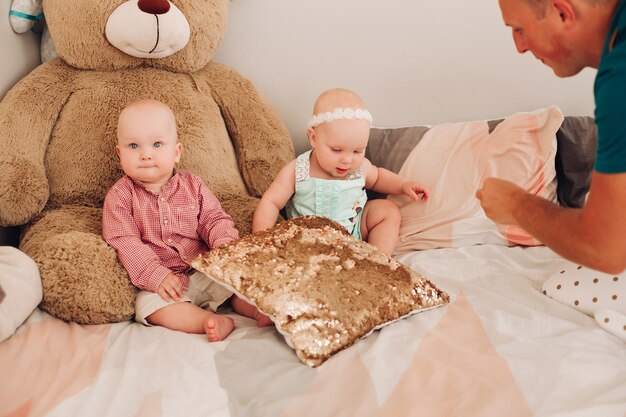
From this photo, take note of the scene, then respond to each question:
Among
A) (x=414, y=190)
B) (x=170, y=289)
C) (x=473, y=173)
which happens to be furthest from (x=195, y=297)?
(x=473, y=173)

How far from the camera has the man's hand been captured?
3.31ft

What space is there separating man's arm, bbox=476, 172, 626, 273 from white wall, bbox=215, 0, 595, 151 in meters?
0.87

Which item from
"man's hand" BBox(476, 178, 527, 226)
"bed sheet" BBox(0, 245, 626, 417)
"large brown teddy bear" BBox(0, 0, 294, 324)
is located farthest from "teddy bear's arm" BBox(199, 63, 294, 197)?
"man's hand" BBox(476, 178, 527, 226)

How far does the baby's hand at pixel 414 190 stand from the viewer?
5.25 feet

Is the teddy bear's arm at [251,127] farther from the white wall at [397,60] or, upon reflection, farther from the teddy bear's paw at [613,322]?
the teddy bear's paw at [613,322]

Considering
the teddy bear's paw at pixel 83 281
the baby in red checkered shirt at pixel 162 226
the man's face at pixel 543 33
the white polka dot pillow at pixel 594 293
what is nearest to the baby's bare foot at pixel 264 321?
the baby in red checkered shirt at pixel 162 226

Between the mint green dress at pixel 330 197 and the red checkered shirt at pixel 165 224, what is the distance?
0.22 m

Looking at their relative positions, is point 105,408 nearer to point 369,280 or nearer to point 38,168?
point 369,280

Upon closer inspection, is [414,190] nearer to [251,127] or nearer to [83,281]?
[251,127]

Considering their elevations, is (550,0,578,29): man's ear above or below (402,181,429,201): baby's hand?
above

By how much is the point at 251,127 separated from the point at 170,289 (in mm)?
599

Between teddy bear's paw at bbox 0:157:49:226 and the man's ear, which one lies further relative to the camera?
teddy bear's paw at bbox 0:157:49:226

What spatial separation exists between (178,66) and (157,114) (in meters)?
0.32

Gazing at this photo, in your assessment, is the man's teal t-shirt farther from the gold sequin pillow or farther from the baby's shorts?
the baby's shorts
